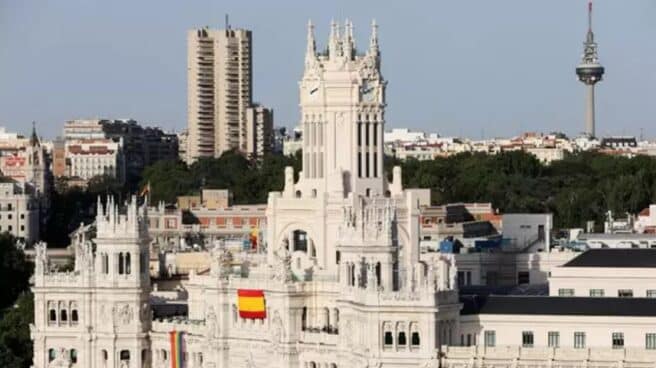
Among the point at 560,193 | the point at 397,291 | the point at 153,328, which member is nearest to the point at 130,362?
the point at 153,328

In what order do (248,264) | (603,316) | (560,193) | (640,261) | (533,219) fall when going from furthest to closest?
(560,193), (533,219), (248,264), (640,261), (603,316)

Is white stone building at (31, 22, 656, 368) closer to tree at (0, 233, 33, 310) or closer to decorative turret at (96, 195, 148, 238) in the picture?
decorative turret at (96, 195, 148, 238)

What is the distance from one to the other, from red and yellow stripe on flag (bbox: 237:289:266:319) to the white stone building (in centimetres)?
4

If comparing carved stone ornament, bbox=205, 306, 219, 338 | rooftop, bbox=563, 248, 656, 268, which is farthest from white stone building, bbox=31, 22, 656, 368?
rooftop, bbox=563, 248, 656, 268

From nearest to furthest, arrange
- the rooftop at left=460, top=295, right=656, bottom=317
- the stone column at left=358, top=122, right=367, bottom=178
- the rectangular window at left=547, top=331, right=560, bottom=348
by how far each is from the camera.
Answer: the rooftop at left=460, top=295, right=656, bottom=317, the rectangular window at left=547, top=331, right=560, bottom=348, the stone column at left=358, top=122, right=367, bottom=178

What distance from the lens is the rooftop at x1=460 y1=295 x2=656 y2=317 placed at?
83688 mm

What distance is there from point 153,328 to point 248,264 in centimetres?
392

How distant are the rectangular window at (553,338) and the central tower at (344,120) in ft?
33.9

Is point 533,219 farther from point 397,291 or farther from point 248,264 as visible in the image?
point 397,291

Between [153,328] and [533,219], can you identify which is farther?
[533,219]

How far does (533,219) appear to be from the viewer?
11156cm

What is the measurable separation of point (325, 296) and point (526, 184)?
9431 cm

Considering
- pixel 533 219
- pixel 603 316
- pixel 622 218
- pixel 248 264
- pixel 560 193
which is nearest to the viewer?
pixel 603 316

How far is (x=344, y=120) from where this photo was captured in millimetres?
92562
